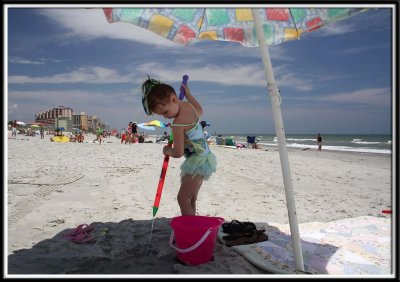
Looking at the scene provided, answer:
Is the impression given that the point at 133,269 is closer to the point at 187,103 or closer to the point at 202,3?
the point at 187,103

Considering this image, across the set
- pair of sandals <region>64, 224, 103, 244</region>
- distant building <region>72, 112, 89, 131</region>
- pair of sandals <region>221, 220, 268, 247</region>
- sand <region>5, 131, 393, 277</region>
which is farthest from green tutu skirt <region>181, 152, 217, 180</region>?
distant building <region>72, 112, 89, 131</region>

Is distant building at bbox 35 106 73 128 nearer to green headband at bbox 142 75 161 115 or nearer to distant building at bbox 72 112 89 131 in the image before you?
distant building at bbox 72 112 89 131

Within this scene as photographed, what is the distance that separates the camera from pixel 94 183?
6.52 m

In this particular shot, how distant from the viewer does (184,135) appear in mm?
3395

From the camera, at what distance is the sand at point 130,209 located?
3.01m

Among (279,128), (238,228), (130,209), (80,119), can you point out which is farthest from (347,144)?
(80,119)

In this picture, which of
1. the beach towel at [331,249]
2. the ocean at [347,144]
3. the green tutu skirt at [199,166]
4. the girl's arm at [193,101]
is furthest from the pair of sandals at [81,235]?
the ocean at [347,144]

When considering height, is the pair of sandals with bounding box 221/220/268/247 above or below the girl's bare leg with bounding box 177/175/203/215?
below

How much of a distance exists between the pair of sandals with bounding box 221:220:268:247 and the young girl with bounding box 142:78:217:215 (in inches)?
17.4

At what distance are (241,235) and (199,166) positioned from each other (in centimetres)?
84

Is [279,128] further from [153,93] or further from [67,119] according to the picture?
[67,119]

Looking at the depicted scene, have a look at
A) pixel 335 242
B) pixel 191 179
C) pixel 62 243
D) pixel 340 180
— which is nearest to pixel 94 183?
pixel 62 243

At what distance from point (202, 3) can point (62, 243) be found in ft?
9.00

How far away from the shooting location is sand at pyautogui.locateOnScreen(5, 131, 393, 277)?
301cm
